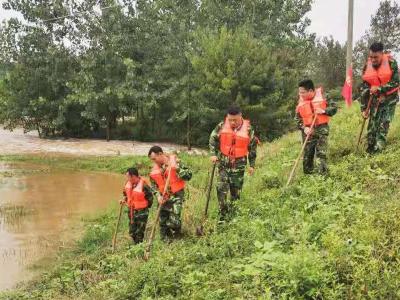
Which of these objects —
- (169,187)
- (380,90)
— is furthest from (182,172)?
(380,90)

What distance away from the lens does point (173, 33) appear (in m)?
28.4

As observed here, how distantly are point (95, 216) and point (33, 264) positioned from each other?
139 inches

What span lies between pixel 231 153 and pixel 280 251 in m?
3.03

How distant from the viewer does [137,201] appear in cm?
924

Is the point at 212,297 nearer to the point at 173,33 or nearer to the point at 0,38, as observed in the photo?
the point at 173,33

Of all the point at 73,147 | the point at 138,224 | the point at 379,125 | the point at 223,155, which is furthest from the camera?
the point at 73,147

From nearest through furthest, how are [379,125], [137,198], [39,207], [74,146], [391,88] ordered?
[391,88]
[379,125]
[137,198]
[39,207]
[74,146]

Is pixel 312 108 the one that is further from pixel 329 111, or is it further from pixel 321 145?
pixel 321 145

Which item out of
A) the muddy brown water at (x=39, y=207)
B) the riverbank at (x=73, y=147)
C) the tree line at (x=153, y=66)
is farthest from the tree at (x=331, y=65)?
the muddy brown water at (x=39, y=207)

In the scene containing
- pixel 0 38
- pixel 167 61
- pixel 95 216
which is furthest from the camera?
pixel 0 38

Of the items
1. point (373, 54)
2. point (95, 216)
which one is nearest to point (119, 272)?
point (373, 54)

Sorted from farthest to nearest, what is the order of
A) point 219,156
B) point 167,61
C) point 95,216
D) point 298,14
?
1. point 298,14
2. point 167,61
3. point 95,216
4. point 219,156

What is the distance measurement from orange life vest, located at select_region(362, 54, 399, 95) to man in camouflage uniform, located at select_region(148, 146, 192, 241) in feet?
11.9

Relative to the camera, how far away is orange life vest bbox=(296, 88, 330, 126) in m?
8.67
